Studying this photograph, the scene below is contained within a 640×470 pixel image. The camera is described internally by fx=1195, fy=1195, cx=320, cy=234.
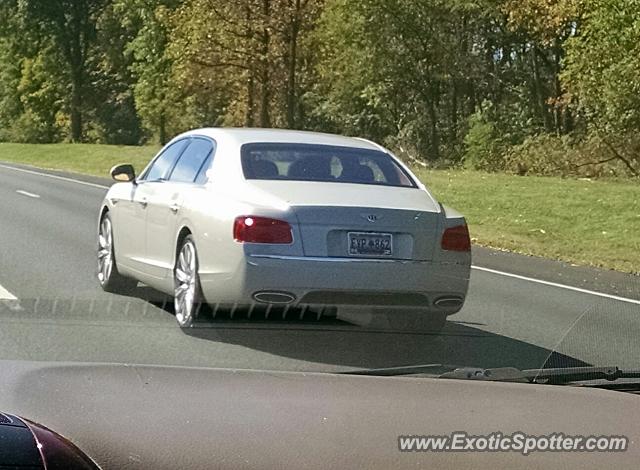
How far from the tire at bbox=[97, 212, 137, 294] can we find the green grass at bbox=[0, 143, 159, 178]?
26.0m

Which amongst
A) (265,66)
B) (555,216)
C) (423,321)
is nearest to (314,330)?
(423,321)

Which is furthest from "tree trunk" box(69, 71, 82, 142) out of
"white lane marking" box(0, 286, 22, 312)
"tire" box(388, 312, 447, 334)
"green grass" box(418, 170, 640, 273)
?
"tire" box(388, 312, 447, 334)

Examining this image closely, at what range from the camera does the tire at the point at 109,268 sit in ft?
33.7

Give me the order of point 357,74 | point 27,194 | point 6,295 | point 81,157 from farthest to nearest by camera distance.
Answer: point 357,74 → point 81,157 → point 27,194 → point 6,295

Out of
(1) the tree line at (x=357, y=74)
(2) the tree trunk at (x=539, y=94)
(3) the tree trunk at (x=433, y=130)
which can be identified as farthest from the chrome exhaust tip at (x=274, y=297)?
(3) the tree trunk at (x=433, y=130)

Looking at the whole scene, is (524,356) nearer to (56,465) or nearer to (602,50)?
(56,465)

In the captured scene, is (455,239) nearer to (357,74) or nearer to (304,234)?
(304,234)

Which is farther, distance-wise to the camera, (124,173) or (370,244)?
(124,173)

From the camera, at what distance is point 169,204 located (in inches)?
353

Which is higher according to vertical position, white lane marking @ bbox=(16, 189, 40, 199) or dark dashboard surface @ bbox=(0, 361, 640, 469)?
dark dashboard surface @ bbox=(0, 361, 640, 469)

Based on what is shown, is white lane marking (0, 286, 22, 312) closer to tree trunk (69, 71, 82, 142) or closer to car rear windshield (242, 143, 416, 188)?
car rear windshield (242, 143, 416, 188)

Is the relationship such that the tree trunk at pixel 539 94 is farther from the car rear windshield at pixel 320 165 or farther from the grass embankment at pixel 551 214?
the car rear windshield at pixel 320 165

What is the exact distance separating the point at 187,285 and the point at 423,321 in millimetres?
1710

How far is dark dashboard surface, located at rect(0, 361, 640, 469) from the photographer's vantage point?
266 cm
